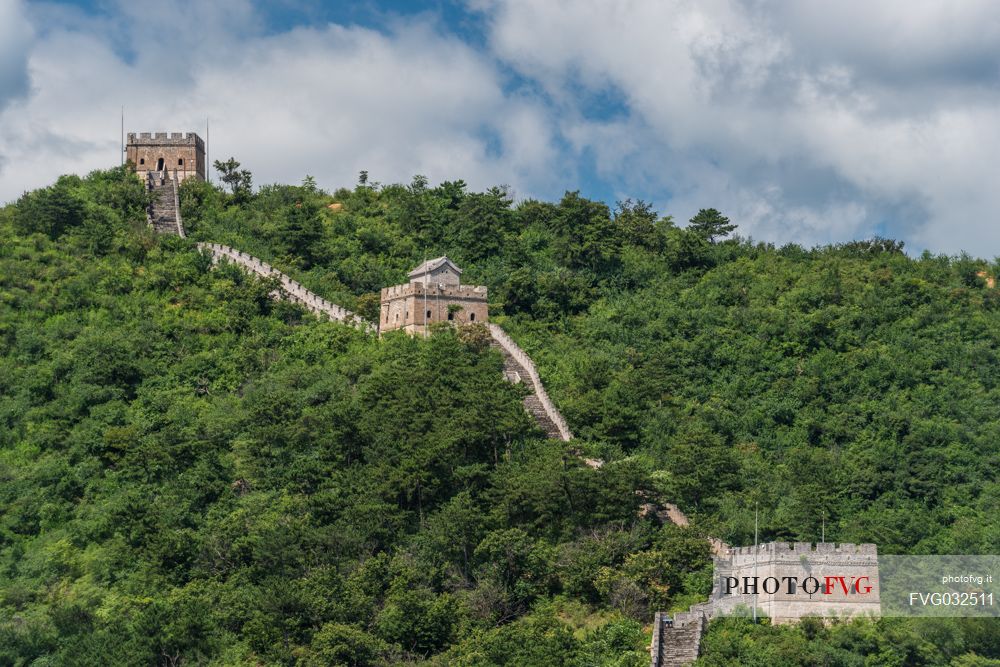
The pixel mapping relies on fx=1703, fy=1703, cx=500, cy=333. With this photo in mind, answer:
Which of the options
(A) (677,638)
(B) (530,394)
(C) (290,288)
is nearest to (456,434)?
(B) (530,394)

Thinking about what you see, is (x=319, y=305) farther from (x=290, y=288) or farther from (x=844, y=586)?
(x=844, y=586)

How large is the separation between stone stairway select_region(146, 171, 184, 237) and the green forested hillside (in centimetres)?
107

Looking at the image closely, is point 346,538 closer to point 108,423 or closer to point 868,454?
point 108,423

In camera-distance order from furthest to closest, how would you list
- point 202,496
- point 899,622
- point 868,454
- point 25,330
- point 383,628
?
point 25,330, point 868,454, point 202,496, point 383,628, point 899,622

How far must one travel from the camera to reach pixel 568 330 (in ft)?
267

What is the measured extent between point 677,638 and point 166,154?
188 ft

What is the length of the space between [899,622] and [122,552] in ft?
89.3

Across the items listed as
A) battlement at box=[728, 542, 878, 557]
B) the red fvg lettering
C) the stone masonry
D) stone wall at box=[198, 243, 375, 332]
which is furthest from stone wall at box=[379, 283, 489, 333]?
the red fvg lettering

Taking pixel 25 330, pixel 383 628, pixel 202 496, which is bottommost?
pixel 383 628

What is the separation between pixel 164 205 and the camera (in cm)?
9319

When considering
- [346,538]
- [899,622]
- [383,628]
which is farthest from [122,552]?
[899,622]

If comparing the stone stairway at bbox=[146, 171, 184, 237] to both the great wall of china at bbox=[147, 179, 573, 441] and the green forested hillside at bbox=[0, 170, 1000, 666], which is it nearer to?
the great wall of china at bbox=[147, 179, 573, 441]

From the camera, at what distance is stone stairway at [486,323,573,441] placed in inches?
2675

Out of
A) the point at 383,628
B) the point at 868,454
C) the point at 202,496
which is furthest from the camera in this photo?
the point at 868,454
